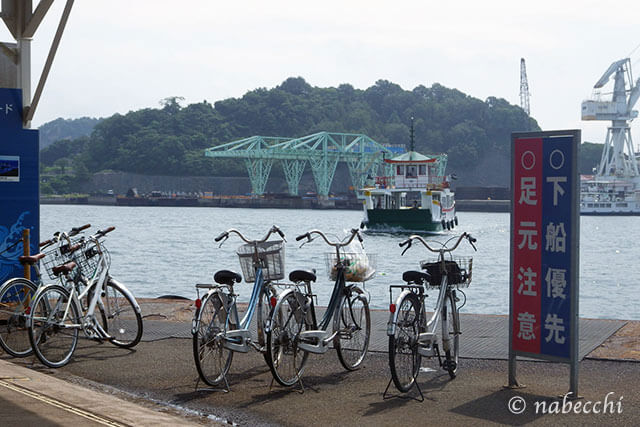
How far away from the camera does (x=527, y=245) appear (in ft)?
16.4

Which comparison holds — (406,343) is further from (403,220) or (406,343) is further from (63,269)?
(403,220)

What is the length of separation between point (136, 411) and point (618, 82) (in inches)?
3912

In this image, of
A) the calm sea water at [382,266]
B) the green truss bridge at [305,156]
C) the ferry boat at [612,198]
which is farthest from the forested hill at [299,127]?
the calm sea water at [382,266]

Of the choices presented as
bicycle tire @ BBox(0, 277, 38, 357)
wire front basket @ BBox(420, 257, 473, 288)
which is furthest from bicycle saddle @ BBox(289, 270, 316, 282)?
bicycle tire @ BBox(0, 277, 38, 357)

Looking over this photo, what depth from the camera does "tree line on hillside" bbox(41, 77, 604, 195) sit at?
112m

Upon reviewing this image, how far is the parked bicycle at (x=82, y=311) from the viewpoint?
5730 mm

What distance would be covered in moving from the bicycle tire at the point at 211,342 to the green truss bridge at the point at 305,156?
94522 millimetres

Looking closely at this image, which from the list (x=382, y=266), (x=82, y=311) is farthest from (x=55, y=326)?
(x=382, y=266)

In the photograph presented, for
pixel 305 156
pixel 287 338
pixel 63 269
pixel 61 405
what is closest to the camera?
pixel 61 405

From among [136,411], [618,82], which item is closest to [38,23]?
[136,411]

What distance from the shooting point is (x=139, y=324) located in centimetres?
628

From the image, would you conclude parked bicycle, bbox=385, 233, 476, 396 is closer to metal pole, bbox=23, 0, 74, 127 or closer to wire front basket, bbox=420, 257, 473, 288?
wire front basket, bbox=420, 257, 473, 288

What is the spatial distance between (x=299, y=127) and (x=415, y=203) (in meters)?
74.7

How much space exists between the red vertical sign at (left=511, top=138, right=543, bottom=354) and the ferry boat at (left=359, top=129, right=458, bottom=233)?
41.7 meters
